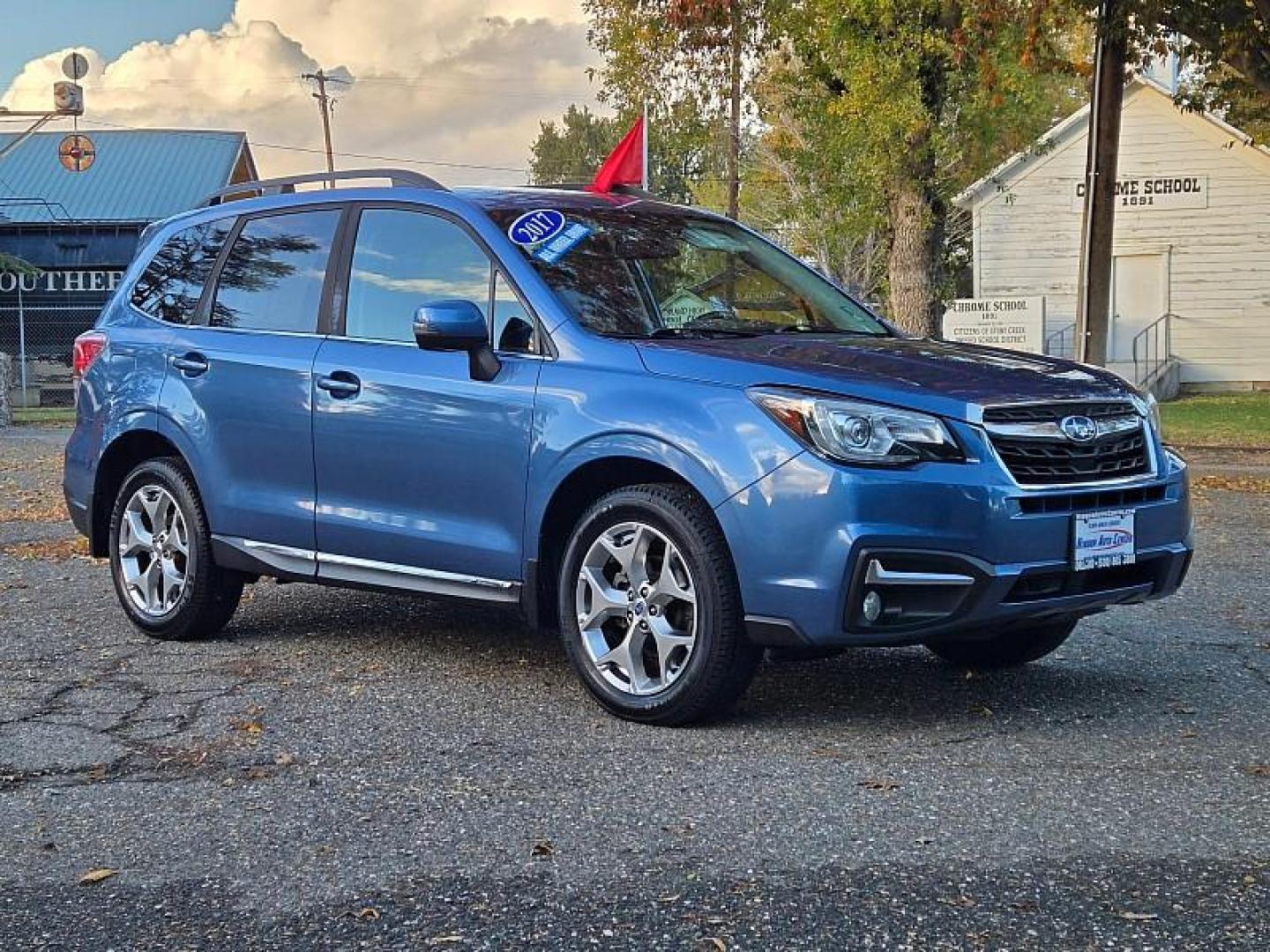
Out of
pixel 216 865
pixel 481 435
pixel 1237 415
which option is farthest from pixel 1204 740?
pixel 1237 415

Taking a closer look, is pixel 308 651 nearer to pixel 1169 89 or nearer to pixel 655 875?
pixel 655 875

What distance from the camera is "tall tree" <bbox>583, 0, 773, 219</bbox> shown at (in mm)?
23469

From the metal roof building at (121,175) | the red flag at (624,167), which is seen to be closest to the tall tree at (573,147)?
the metal roof building at (121,175)

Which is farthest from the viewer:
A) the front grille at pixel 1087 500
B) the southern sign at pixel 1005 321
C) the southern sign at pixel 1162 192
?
the southern sign at pixel 1162 192

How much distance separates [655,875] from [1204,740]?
215cm

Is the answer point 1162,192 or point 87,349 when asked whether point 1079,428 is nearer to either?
point 87,349

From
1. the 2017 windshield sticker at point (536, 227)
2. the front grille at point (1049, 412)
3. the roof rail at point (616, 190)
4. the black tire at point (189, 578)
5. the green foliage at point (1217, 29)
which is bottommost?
the black tire at point (189, 578)

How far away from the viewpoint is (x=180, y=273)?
726 cm

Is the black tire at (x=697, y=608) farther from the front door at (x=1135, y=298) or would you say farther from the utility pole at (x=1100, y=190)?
the front door at (x=1135, y=298)

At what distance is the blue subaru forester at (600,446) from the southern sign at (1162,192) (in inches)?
1235

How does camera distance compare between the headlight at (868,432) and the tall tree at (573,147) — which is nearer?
the headlight at (868,432)

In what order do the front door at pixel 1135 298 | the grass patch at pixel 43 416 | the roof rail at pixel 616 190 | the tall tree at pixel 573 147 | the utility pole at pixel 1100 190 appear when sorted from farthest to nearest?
the tall tree at pixel 573 147 → the front door at pixel 1135 298 → the grass patch at pixel 43 416 → the utility pole at pixel 1100 190 → the roof rail at pixel 616 190

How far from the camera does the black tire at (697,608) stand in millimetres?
5070

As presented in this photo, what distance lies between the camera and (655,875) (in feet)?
12.8
